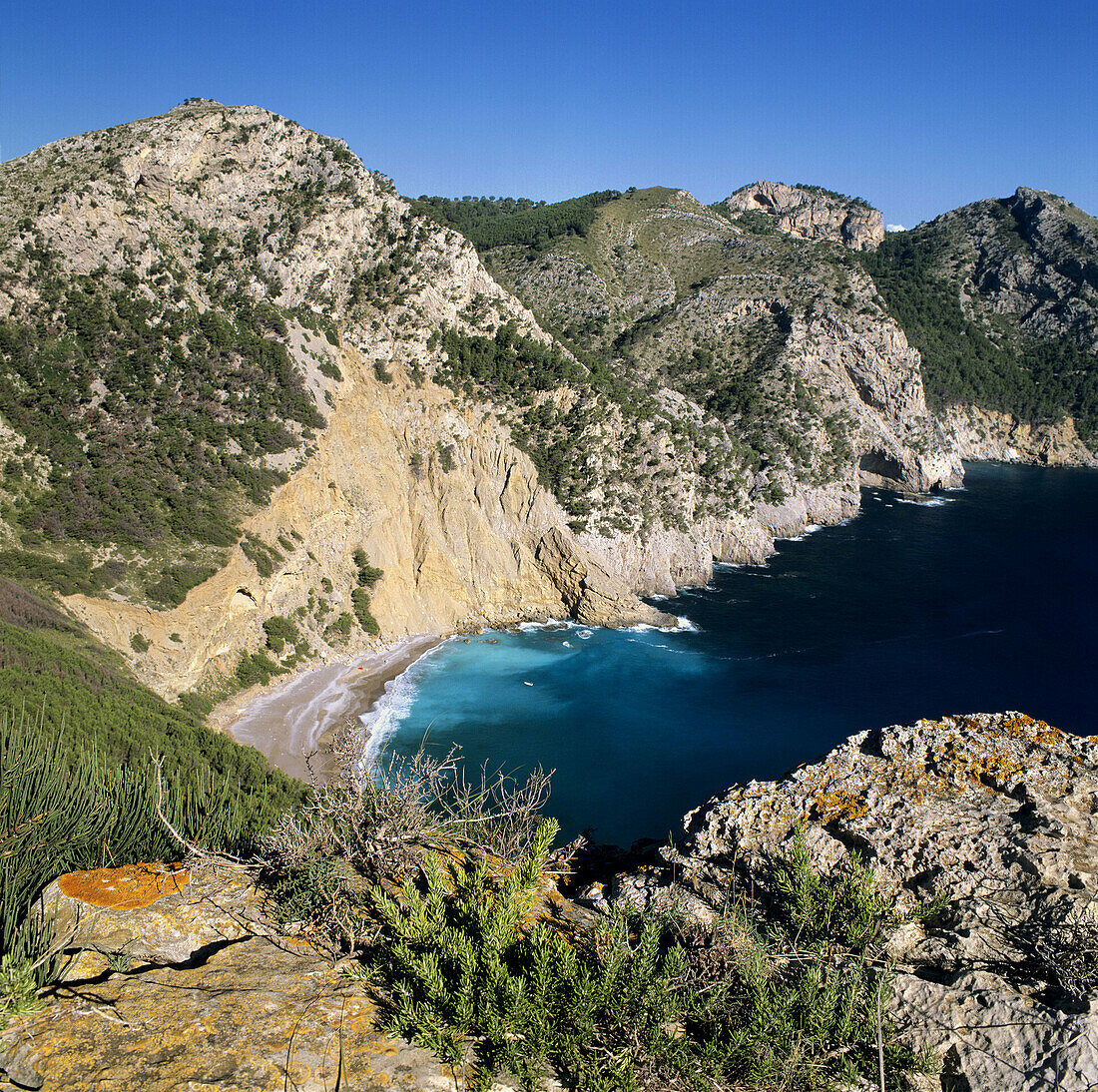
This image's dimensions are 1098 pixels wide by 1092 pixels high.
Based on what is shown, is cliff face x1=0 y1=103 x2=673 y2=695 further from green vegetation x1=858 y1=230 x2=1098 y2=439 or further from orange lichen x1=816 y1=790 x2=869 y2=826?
green vegetation x1=858 y1=230 x2=1098 y2=439

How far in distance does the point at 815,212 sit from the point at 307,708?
563ft

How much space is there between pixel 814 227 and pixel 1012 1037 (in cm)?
Result: 18696

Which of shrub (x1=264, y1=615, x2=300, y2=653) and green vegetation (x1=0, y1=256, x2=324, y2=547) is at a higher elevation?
green vegetation (x1=0, y1=256, x2=324, y2=547)

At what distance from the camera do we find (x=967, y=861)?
22.9ft

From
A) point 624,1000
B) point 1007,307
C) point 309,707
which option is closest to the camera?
point 624,1000

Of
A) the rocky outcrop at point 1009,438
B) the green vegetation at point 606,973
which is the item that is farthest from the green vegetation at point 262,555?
the rocky outcrop at point 1009,438

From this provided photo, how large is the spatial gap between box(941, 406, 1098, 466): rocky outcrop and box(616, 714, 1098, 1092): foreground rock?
125m

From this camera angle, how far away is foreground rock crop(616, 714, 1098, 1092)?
499cm

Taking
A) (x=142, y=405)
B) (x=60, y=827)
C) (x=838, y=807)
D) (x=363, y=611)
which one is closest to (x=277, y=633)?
(x=363, y=611)

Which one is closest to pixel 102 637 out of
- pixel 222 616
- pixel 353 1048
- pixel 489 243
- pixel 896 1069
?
pixel 222 616

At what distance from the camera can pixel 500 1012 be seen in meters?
4.79

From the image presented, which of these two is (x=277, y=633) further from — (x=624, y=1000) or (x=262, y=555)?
(x=624, y=1000)

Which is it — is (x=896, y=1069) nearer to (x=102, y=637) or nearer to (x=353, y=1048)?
(x=353, y=1048)

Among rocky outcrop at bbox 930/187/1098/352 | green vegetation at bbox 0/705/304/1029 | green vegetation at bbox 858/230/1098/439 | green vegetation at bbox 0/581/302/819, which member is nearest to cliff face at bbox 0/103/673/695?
green vegetation at bbox 0/581/302/819
